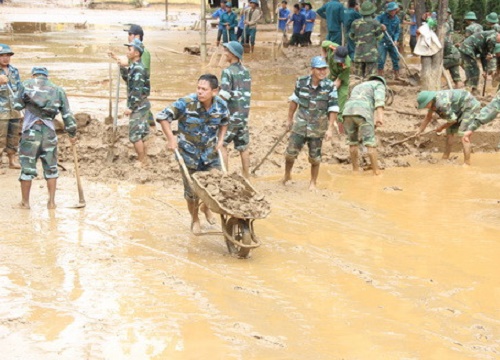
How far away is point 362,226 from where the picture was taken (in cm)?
855

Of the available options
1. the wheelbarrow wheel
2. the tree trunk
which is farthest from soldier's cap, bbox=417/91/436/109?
the wheelbarrow wheel

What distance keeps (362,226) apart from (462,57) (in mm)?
8997

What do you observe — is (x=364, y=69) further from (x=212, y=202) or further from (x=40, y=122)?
(x=212, y=202)

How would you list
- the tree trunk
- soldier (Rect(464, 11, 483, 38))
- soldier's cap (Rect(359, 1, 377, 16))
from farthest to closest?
soldier (Rect(464, 11, 483, 38)) < soldier's cap (Rect(359, 1, 377, 16)) < the tree trunk

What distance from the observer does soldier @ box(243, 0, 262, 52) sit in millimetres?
22138

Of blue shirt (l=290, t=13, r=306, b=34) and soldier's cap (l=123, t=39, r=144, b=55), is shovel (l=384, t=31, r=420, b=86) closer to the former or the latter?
Answer: blue shirt (l=290, t=13, r=306, b=34)

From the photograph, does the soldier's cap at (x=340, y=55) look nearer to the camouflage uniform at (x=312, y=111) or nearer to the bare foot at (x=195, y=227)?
the camouflage uniform at (x=312, y=111)

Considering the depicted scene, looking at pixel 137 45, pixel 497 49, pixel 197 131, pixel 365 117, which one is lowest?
pixel 365 117

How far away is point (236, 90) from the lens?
972 cm

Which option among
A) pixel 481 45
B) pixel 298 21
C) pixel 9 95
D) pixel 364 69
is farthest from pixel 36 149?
pixel 298 21

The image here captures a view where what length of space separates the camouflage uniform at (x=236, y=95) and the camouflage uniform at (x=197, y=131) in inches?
71.8

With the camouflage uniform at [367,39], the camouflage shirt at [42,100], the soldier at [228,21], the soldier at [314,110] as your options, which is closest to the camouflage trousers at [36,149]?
the camouflage shirt at [42,100]

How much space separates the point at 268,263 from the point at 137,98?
4.11 meters

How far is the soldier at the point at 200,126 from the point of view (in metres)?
7.55
